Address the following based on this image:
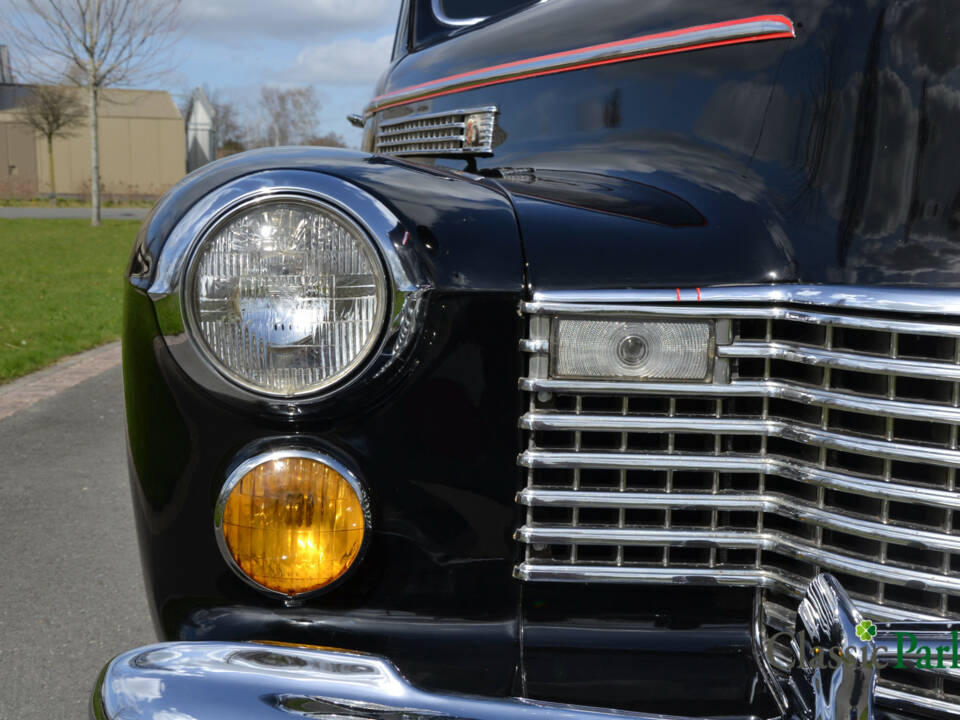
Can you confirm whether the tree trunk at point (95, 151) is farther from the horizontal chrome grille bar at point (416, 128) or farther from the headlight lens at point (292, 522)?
the headlight lens at point (292, 522)

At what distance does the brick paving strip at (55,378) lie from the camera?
16.0 ft

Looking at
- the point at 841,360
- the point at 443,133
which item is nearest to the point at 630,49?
the point at 443,133

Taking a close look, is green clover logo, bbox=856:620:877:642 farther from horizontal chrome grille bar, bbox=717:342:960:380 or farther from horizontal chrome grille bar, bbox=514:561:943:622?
horizontal chrome grille bar, bbox=717:342:960:380

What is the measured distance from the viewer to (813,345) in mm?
1271

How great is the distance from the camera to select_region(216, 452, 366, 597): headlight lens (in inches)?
51.1

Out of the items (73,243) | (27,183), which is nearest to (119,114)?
(27,183)

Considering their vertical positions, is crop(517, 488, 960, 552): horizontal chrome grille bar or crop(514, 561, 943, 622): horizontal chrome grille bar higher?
crop(517, 488, 960, 552): horizontal chrome grille bar

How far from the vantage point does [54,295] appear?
8695 millimetres

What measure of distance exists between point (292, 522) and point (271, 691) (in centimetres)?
24

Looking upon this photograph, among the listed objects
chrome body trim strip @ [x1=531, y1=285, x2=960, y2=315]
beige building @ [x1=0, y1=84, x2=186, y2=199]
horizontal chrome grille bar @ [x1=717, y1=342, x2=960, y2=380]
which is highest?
beige building @ [x1=0, y1=84, x2=186, y2=199]

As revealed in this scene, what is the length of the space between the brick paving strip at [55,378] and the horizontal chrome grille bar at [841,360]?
4273 mm

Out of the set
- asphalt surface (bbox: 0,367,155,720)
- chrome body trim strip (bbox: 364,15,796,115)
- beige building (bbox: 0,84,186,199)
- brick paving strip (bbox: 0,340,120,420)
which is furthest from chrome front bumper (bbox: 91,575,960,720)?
beige building (bbox: 0,84,186,199)

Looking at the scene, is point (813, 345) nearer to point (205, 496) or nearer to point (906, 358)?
point (906, 358)

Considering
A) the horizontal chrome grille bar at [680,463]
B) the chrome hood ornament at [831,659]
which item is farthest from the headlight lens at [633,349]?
the chrome hood ornament at [831,659]
